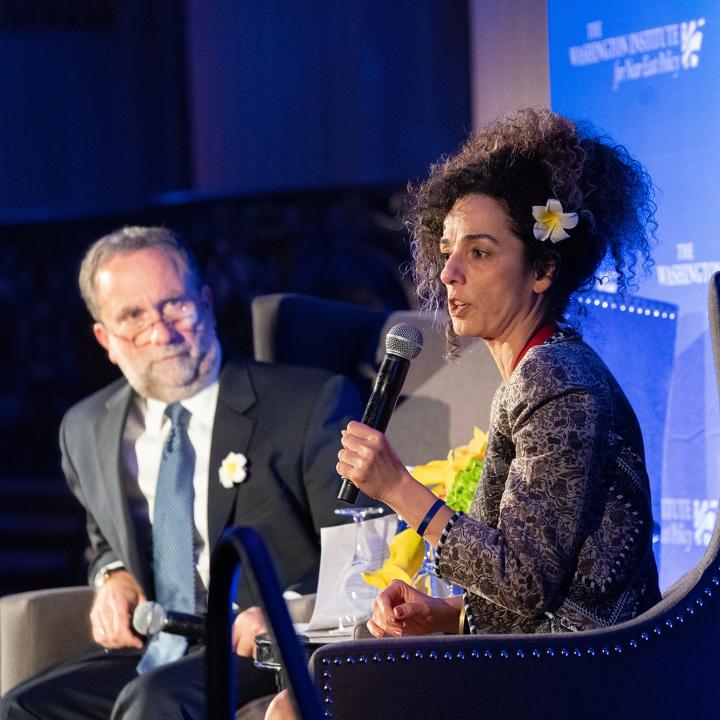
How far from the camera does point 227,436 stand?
9.05 feet

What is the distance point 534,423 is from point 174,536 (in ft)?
4.32

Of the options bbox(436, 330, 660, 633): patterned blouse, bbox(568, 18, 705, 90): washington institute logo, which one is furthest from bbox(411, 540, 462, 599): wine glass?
bbox(568, 18, 705, 90): washington institute logo

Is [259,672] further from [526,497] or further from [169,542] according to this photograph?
[526,497]

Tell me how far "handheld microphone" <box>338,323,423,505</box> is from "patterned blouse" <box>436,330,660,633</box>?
0.48 feet

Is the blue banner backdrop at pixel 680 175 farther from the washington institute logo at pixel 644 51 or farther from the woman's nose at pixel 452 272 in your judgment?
the woman's nose at pixel 452 272

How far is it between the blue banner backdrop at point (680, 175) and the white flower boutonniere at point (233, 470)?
2.89ft

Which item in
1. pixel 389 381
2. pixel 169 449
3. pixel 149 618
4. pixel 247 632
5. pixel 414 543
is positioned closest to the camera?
pixel 389 381

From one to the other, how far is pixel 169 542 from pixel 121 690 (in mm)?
332

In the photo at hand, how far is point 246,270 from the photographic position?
7.52 m

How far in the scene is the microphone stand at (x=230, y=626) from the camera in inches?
41.8

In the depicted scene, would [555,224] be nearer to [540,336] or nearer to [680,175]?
[540,336]

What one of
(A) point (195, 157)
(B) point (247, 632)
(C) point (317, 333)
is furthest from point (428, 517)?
(A) point (195, 157)

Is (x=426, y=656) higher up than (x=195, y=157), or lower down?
lower down

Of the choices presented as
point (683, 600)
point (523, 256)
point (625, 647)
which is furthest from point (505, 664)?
point (523, 256)
